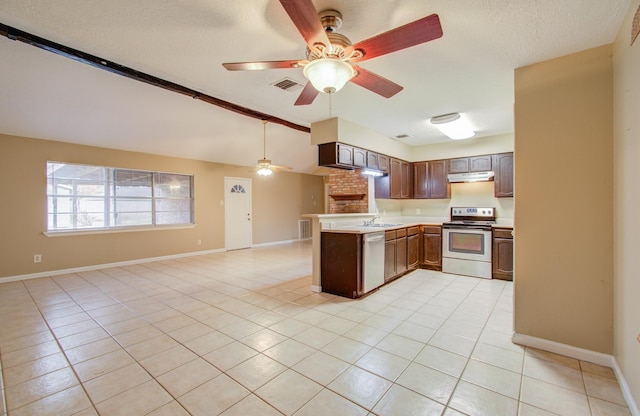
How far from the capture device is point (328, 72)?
1.80 metres

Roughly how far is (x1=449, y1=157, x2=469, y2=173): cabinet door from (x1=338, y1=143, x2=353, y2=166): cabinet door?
2554 millimetres

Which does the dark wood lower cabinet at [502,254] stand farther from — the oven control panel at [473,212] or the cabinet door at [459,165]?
the cabinet door at [459,165]

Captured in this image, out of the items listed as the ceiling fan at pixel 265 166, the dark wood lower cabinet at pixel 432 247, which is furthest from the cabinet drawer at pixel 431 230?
the ceiling fan at pixel 265 166

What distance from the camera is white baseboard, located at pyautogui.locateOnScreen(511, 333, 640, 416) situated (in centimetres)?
186

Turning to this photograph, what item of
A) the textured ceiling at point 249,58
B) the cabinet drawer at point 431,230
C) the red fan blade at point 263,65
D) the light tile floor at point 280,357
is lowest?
the light tile floor at point 280,357

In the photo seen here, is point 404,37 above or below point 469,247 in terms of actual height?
above

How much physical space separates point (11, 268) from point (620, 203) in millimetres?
7799

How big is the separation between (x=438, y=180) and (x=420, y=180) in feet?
1.24

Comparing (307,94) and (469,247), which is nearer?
(307,94)

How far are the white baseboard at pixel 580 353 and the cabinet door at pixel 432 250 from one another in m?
2.72

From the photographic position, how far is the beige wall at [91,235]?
4625mm

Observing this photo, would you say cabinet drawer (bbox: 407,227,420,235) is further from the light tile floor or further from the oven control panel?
the light tile floor

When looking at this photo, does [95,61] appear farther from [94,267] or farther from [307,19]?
[94,267]

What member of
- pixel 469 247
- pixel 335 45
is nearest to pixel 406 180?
pixel 469 247
